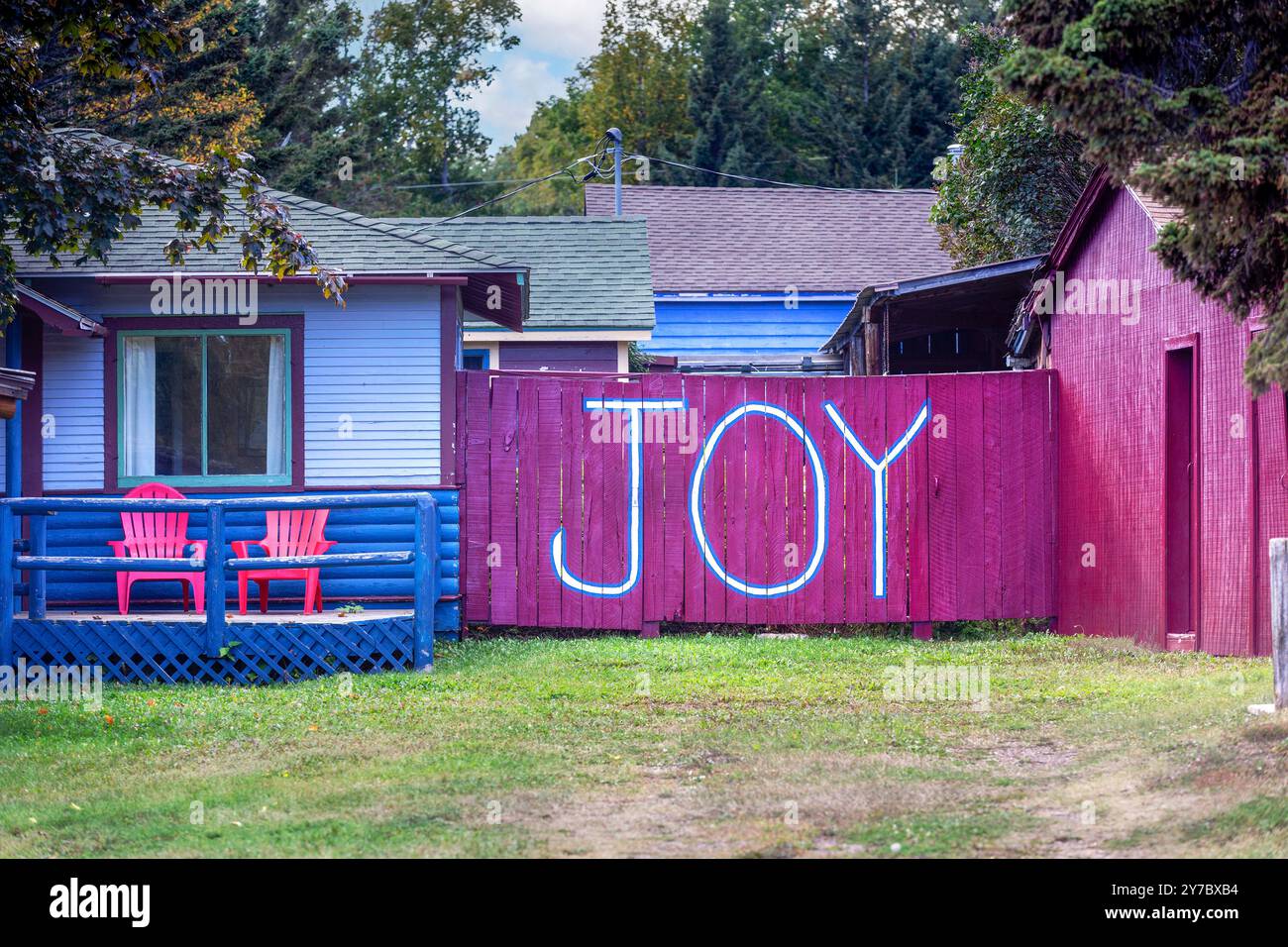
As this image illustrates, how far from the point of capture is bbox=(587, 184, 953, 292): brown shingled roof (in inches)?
966

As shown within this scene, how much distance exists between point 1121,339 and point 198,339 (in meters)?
7.55

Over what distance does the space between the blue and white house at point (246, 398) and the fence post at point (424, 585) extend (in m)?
1.36

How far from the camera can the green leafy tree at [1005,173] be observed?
16172mm

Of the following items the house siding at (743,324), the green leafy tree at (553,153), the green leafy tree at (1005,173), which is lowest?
the house siding at (743,324)

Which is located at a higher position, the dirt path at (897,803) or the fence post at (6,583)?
the fence post at (6,583)

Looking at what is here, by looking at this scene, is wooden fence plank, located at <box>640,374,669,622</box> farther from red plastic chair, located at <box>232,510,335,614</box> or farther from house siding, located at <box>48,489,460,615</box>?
red plastic chair, located at <box>232,510,335,614</box>

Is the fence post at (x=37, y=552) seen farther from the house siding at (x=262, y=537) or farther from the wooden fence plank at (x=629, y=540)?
the wooden fence plank at (x=629, y=540)

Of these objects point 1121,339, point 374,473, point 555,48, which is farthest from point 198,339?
point 555,48

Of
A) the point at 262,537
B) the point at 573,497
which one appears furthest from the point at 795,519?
the point at 262,537

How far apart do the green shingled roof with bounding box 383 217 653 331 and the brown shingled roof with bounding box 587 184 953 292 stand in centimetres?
450

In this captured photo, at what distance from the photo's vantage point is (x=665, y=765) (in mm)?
6738

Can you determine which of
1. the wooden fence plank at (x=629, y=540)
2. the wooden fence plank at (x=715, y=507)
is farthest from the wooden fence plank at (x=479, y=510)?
the wooden fence plank at (x=715, y=507)

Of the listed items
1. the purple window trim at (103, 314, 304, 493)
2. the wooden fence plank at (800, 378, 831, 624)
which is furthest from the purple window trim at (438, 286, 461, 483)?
the wooden fence plank at (800, 378, 831, 624)

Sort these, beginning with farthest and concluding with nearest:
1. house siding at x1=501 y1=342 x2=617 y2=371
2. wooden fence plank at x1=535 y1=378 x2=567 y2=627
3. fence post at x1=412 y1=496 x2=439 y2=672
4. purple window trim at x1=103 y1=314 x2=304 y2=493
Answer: house siding at x1=501 y1=342 x2=617 y2=371
purple window trim at x1=103 y1=314 x2=304 y2=493
wooden fence plank at x1=535 y1=378 x2=567 y2=627
fence post at x1=412 y1=496 x2=439 y2=672
